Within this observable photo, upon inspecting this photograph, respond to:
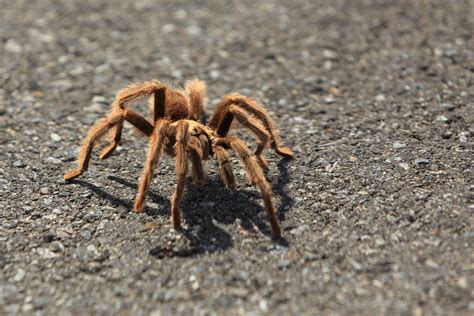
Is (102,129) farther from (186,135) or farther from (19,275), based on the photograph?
(19,275)

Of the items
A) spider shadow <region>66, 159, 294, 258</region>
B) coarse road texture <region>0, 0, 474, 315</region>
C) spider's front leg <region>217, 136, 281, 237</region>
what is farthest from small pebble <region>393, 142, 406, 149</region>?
spider's front leg <region>217, 136, 281, 237</region>

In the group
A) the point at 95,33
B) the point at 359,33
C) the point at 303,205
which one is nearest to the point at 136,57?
the point at 95,33

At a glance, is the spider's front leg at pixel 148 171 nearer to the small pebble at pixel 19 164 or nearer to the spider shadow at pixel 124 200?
the spider shadow at pixel 124 200

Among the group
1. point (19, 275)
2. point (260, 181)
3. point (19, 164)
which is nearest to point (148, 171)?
point (260, 181)

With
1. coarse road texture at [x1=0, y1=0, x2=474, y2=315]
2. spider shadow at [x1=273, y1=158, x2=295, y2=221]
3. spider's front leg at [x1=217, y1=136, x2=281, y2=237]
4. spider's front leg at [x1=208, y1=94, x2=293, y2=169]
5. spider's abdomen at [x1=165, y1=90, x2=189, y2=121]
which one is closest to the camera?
coarse road texture at [x1=0, y1=0, x2=474, y2=315]

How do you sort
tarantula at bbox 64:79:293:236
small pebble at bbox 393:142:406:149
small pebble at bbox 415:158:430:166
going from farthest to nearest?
small pebble at bbox 393:142:406:149 < small pebble at bbox 415:158:430:166 < tarantula at bbox 64:79:293:236

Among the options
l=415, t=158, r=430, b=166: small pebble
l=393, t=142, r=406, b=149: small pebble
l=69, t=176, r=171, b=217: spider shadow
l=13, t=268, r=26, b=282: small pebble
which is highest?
l=415, t=158, r=430, b=166: small pebble

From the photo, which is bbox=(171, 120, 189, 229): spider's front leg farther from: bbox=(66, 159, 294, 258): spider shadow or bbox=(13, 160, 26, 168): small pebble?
bbox=(13, 160, 26, 168): small pebble

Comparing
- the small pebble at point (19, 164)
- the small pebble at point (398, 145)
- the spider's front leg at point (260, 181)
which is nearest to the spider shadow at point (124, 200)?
the small pebble at point (19, 164)

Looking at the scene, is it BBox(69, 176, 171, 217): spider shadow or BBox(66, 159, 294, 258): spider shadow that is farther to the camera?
BBox(69, 176, 171, 217): spider shadow
